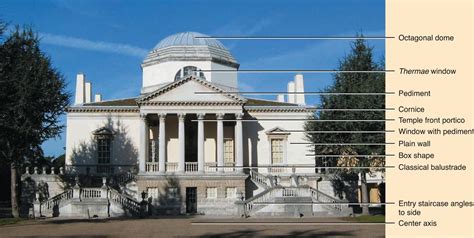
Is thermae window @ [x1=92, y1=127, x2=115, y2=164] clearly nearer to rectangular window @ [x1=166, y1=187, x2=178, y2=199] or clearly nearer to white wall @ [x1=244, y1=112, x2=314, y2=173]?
rectangular window @ [x1=166, y1=187, x2=178, y2=199]

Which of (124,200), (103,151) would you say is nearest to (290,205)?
(124,200)

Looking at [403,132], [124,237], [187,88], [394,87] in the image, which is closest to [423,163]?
[403,132]

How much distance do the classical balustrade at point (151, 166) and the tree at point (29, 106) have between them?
765cm

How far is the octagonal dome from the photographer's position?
45531 mm

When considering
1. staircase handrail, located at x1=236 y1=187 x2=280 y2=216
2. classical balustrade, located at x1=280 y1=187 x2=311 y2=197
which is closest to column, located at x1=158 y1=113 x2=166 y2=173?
staircase handrail, located at x1=236 y1=187 x2=280 y2=216

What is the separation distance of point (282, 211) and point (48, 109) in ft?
51.8

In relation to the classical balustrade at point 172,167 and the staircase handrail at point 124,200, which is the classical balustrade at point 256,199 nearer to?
the classical balustrade at point 172,167

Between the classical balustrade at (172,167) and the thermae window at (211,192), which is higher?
the classical balustrade at (172,167)

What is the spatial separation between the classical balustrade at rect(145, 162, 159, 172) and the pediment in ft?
14.5

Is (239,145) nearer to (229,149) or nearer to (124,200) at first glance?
(229,149)

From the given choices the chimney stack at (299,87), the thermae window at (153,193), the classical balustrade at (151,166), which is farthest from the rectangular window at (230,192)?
the chimney stack at (299,87)

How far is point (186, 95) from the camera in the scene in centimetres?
3947

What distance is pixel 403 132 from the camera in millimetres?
3521

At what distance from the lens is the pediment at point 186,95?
128 feet
